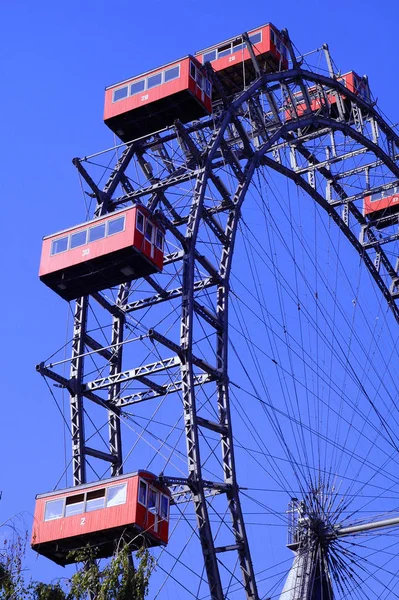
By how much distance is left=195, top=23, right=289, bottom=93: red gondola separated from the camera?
161ft

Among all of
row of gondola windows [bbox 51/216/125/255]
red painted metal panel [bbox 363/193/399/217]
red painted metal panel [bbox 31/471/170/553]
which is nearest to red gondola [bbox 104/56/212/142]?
row of gondola windows [bbox 51/216/125/255]

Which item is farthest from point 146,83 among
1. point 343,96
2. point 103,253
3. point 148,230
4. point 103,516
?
point 103,516

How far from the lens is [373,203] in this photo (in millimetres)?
60531

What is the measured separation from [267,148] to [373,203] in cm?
1409

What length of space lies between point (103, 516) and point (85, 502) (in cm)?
81

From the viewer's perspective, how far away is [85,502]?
127 feet

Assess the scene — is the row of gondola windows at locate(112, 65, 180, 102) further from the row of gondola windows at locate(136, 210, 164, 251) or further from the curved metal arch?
the row of gondola windows at locate(136, 210, 164, 251)

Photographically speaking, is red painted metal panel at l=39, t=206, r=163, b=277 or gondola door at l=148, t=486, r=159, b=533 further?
red painted metal panel at l=39, t=206, r=163, b=277

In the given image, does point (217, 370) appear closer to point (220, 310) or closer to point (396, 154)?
point (220, 310)

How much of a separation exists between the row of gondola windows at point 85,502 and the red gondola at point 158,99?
13.8 metres

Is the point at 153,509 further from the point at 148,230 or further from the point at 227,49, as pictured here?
the point at 227,49

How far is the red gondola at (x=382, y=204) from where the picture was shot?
6000cm

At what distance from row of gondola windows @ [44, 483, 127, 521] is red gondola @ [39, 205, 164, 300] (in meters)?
7.27

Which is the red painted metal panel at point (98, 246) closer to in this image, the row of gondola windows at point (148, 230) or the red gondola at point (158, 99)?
the row of gondola windows at point (148, 230)
